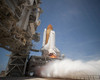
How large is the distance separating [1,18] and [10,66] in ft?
55.3

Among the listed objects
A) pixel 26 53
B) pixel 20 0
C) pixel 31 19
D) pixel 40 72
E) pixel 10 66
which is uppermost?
pixel 31 19

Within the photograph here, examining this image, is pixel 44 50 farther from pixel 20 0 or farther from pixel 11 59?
pixel 20 0

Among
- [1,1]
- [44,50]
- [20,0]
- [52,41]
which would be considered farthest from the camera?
[52,41]

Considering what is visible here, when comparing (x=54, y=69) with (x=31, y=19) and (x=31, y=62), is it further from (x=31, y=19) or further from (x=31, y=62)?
(x=31, y=19)

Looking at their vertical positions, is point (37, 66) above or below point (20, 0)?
below

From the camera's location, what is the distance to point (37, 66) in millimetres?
19422

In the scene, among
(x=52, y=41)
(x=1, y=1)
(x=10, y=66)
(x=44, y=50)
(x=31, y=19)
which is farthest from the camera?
(x=52, y=41)

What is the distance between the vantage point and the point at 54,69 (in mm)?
17422

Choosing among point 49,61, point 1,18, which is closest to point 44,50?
point 49,61

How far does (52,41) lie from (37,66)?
634 inches

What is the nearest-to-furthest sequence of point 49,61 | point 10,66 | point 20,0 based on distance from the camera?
point 20,0, point 10,66, point 49,61

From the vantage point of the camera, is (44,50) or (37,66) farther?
(44,50)

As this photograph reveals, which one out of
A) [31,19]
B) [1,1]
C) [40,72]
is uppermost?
[31,19]

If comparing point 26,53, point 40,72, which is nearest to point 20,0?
point 26,53
